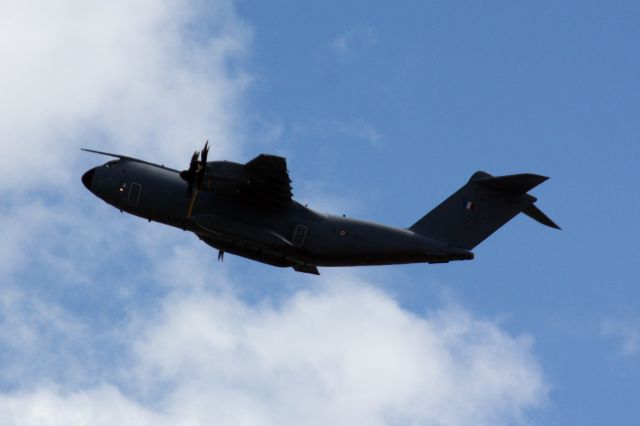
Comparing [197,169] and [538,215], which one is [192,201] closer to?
[197,169]

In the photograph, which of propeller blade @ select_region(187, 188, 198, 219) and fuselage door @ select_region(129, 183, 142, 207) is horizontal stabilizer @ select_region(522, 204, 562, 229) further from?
fuselage door @ select_region(129, 183, 142, 207)

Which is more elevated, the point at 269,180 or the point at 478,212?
the point at 478,212

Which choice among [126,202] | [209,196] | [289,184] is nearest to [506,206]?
[289,184]

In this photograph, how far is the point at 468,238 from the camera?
3172 centimetres

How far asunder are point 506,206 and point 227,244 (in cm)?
890

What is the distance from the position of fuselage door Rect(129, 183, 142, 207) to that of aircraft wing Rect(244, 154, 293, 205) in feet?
11.0

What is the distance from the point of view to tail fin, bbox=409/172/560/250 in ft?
104

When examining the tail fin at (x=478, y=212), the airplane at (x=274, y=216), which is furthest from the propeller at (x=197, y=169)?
the tail fin at (x=478, y=212)

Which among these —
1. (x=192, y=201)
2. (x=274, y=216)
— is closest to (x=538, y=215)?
(x=274, y=216)

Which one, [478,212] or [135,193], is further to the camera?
[478,212]

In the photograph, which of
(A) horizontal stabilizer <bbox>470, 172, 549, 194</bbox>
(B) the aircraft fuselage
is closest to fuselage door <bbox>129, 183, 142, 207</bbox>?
(B) the aircraft fuselage

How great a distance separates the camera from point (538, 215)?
3150cm

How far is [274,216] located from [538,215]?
8.24m

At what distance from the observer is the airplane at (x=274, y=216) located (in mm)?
30047
